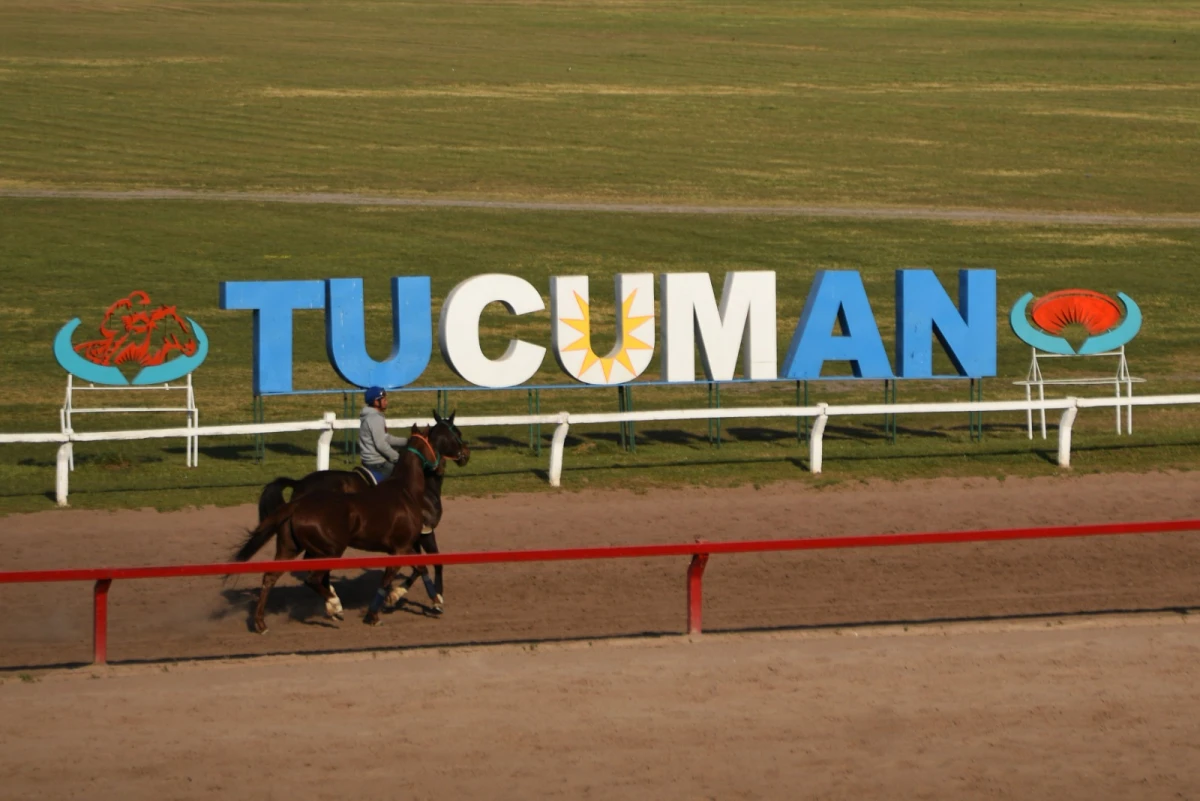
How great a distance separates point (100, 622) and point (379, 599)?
2.10m

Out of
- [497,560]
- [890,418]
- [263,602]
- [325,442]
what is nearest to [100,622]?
[263,602]

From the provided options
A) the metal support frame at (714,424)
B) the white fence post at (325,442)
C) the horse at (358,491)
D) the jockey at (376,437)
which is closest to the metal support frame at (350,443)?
the white fence post at (325,442)

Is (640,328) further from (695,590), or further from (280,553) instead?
(280,553)

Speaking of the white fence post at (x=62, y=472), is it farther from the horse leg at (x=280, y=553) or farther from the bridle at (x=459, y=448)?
the bridle at (x=459, y=448)

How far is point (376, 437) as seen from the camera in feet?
43.6

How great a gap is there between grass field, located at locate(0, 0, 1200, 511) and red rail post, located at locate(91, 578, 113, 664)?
5110 mm

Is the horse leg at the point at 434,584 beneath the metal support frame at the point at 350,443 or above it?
beneath

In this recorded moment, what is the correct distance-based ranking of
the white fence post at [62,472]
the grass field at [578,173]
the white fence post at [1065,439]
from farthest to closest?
the grass field at [578,173] < the white fence post at [1065,439] < the white fence post at [62,472]

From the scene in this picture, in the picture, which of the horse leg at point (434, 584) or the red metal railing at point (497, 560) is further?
the horse leg at point (434, 584)

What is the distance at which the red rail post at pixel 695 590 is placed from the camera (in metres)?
12.1

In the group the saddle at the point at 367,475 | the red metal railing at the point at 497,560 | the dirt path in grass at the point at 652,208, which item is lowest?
the red metal railing at the point at 497,560

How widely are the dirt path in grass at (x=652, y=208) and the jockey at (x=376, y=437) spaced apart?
24.1m

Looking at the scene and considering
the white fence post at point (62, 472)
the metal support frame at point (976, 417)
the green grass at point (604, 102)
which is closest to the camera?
the white fence post at point (62, 472)

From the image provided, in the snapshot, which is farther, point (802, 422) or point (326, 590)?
point (802, 422)
